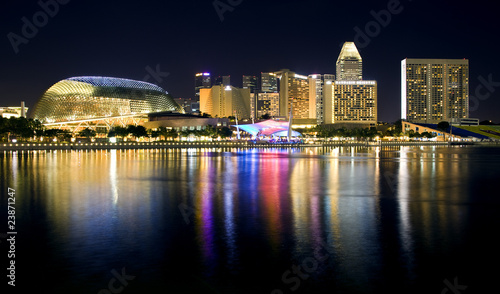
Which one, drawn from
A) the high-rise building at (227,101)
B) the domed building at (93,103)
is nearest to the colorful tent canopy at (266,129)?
the domed building at (93,103)

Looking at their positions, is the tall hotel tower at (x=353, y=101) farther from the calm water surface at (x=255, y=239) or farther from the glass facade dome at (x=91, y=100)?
the calm water surface at (x=255, y=239)

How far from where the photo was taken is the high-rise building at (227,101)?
189 m

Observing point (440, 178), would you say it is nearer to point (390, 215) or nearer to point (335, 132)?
point (390, 215)

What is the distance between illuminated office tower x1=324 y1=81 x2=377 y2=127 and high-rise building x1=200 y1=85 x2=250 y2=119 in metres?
37.7

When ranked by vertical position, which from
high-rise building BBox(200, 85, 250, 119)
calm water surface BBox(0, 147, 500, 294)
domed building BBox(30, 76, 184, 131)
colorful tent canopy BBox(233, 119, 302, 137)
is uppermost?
high-rise building BBox(200, 85, 250, 119)

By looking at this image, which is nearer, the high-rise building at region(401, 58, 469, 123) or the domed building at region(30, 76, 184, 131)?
the domed building at region(30, 76, 184, 131)

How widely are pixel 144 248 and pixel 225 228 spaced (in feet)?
8.58

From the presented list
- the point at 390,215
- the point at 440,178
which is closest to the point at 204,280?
the point at 390,215

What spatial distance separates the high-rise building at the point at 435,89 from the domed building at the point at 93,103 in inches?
4317

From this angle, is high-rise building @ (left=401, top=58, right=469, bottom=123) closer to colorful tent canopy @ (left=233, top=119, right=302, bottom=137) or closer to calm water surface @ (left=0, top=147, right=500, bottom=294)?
colorful tent canopy @ (left=233, top=119, right=302, bottom=137)

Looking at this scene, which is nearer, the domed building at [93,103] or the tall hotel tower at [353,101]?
→ the domed building at [93,103]

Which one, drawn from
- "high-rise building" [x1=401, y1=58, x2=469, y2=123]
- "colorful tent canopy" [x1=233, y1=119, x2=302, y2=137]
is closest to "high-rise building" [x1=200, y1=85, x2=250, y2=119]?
"high-rise building" [x1=401, y1=58, x2=469, y2=123]

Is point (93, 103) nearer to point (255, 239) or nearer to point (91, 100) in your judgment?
point (91, 100)

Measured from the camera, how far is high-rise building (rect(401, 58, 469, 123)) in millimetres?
172000
